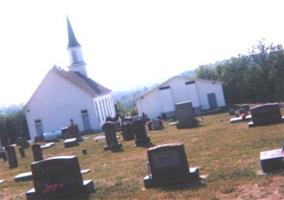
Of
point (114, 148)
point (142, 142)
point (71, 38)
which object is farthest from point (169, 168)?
point (71, 38)

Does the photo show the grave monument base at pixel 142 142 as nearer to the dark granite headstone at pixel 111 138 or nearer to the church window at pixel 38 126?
the dark granite headstone at pixel 111 138

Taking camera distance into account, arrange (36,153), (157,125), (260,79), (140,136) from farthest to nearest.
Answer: (260,79) < (157,125) < (140,136) < (36,153)

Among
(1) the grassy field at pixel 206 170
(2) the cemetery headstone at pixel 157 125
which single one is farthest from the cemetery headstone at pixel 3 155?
(2) the cemetery headstone at pixel 157 125

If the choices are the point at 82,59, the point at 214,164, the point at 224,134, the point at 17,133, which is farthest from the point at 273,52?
the point at 214,164

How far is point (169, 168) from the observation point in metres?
16.3

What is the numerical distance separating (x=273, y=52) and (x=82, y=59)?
23934 mm

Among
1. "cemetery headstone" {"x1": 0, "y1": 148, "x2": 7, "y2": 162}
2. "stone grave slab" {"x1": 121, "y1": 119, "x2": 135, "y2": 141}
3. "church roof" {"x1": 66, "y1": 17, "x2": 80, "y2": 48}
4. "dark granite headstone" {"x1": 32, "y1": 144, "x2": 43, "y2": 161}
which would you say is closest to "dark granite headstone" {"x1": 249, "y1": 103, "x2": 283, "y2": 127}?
"stone grave slab" {"x1": 121, "y1": 119, "x2": 135, "y2": 141}

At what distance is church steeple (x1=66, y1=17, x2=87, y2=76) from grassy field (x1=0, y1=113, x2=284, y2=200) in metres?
34.2

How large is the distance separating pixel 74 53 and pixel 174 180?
164ft

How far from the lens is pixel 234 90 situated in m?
70.8

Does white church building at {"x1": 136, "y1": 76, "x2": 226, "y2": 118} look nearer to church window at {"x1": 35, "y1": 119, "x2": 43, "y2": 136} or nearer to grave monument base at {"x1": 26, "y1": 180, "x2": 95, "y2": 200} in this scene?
church window at {"x1": 35, "y1": 119, "x2": 43, "y2": 136}

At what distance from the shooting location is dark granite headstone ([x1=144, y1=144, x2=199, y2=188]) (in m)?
16.1

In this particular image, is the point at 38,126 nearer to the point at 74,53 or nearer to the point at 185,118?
the point at 74,53

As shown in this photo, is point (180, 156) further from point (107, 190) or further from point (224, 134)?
point (224, 134)
